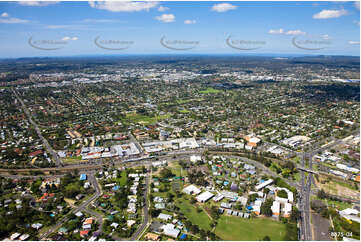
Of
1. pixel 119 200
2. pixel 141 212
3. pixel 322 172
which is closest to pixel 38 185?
pixel 119 200

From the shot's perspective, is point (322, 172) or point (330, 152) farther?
point (330, 152)

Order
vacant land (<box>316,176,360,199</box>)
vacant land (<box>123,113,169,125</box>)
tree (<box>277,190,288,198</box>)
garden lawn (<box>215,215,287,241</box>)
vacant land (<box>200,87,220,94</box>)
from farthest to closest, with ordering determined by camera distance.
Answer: vacant land (<box>200,87,220,94</box>) < vacant land (<box>123,113,169,125</box>) < vacant land (<box>316,176,360,199</box>) < tree (<box>277,190,288,198</box>) < garden lawn (<box>215,215,287,241</box>)

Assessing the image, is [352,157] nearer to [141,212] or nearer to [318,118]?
[318,118]

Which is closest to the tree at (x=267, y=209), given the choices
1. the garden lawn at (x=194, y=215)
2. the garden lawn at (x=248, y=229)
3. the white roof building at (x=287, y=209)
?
the garden lawn at (x=248, y=229)

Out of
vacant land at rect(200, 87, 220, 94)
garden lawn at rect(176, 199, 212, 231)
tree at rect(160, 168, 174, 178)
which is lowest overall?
garden lawn at rect(176, 199, 212, 231)

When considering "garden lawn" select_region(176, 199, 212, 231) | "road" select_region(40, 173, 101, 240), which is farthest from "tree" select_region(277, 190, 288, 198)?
"road" select_region(40, 173, 101, 240)

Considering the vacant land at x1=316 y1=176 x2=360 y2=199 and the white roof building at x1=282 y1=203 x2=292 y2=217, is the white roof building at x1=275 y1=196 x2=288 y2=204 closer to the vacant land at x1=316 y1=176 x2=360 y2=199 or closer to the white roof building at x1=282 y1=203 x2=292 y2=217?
the white roof building at x1=282 y1=203 x2=292 y2=217

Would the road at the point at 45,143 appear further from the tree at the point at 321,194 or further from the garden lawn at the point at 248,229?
the tree at the point at 321,194
